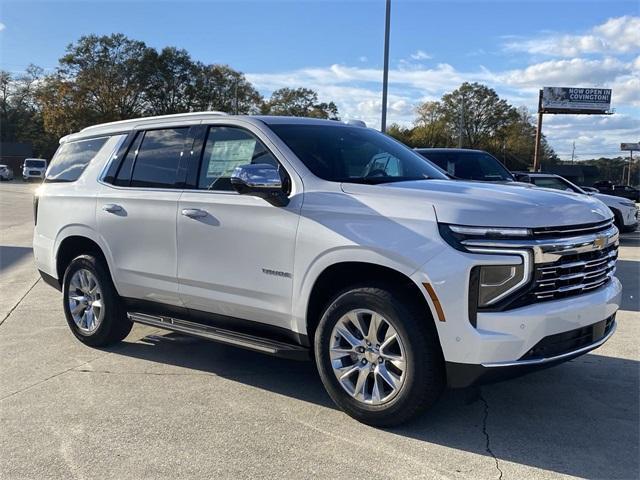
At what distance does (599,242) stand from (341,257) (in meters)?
1.63

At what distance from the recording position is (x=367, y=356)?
3.82 metres

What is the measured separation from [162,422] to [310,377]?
4.37 ft

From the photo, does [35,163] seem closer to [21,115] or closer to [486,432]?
[21,115]

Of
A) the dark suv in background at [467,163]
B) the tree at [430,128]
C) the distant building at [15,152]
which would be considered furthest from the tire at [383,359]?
the distant building at [15,152]

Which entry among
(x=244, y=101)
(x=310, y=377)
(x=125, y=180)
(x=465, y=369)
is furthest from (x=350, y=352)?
(x=244, y=101)

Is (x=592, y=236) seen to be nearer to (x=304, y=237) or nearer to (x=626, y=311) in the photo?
(x=304, y=237)

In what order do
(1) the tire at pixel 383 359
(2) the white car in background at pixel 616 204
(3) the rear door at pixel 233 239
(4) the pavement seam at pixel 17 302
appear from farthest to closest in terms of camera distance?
1. (2) the white car in background at pixel 616 204
2. (4) the pavement seam at pixel 17 302
3. (3) the rear door at pixel 233 239
4. (1) the tire at pixel 383 359

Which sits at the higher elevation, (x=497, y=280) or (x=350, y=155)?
(x=350, y=155)

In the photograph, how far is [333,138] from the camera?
15.5 ft

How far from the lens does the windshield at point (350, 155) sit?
4322 mm

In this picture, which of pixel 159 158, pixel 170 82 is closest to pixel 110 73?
pixel 170 82

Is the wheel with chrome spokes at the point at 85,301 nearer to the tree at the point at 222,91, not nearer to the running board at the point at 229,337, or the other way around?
the running board at the point at 229,337

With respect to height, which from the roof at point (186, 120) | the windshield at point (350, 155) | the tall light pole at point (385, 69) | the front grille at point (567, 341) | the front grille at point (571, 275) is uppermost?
the tall light pole at point (385, 69)

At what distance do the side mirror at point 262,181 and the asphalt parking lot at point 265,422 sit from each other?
1467 millimetres
